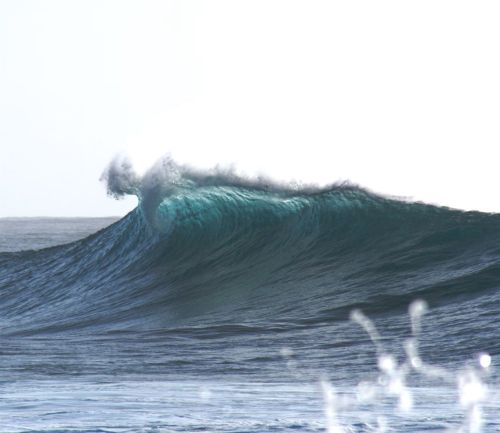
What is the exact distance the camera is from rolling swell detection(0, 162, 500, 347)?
12422mm

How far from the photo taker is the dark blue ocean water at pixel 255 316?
6281 mm

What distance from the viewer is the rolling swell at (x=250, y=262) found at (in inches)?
489

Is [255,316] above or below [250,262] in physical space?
below

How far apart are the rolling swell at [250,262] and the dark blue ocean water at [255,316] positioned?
37 mm

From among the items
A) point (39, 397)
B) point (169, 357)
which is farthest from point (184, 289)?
point (39, 397)

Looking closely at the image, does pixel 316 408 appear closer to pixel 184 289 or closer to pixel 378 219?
pixel 184 289

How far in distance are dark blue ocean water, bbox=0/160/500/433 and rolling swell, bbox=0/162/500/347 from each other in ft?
0.12

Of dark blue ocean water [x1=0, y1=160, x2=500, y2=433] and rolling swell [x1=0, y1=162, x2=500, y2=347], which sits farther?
rolling swell [x1=0, y1=162, x2=500, y2=347]

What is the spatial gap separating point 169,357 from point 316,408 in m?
3.12

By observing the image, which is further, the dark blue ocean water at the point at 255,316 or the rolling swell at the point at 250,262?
the rolling swell at the point at 250,262

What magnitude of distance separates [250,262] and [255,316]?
3633 millimetres

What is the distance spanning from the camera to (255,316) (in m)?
12.2

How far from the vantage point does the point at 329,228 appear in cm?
1627

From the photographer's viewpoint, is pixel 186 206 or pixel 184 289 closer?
pixel 184 289
